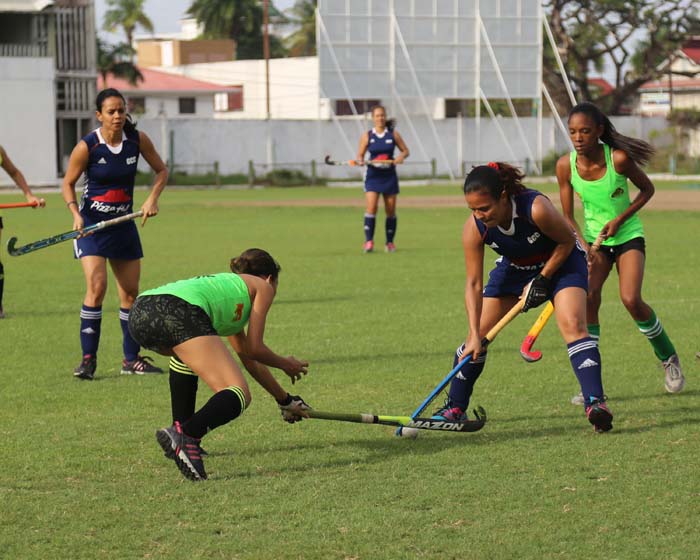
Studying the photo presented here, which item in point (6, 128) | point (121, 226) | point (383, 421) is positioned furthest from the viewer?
point (6, 128)

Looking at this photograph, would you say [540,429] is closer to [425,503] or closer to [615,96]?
[425,503]

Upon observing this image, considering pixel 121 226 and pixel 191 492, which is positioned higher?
pixel 121 226

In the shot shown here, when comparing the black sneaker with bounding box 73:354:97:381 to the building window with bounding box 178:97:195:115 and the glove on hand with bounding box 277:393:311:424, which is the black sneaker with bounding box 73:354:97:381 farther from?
the building window with bounding box 178:97:195:115

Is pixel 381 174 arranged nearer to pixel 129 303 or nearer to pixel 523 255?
pixel 129 303

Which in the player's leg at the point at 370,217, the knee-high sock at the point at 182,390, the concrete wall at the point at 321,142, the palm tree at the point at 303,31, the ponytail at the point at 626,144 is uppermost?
the palm tree at the point at 303,31

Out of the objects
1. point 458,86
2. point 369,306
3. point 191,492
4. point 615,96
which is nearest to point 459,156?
point 458,86

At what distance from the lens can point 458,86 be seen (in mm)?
50844

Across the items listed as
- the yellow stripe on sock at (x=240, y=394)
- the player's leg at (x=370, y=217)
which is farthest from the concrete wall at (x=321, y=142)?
the yellow stripe on sock at (x=240, y=394)

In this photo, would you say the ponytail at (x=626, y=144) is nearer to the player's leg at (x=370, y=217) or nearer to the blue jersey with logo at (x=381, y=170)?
the player's leg at (x=370, y=217)

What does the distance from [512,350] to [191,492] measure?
4.72m

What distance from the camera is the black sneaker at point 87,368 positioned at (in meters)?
8.85

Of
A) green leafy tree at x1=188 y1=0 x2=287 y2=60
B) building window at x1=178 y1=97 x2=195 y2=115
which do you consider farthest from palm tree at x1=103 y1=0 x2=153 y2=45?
building window at x1=178 y1=97 x2=195 y2=115

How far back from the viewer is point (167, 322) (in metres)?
5.94

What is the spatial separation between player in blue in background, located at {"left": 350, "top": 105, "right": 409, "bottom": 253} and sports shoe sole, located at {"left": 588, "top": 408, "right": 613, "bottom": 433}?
472 inches
